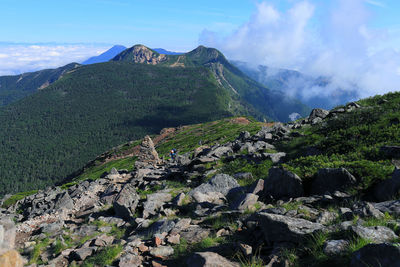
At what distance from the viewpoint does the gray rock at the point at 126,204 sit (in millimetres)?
16000

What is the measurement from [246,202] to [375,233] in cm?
600

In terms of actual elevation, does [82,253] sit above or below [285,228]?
below

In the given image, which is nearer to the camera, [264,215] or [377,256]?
[377,256]

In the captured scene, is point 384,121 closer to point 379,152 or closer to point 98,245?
point 379,152

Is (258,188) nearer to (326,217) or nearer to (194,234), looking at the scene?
(194,234)

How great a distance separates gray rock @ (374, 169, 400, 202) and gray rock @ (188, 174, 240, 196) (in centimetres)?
783

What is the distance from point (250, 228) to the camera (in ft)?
29.7

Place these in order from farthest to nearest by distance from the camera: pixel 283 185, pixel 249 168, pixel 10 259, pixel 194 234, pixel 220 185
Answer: pixel 249 168, pixel 220 185, pixel 283 185, pixel 194 234, pixel 10 259

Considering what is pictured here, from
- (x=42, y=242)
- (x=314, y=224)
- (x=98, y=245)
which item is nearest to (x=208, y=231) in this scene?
(x=314, y=224)

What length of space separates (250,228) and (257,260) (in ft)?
7.11

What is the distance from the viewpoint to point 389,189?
9.52 metres

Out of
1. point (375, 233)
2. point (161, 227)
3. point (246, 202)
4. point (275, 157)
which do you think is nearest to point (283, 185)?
point (246, 202)

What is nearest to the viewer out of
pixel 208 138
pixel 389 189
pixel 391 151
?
pixel 389 189

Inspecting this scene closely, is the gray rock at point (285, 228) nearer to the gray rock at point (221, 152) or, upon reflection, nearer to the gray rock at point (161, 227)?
the gray rock at point (161, 227)
